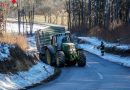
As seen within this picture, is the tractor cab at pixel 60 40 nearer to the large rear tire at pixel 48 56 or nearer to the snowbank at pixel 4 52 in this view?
the large rear tire at pixel 48 56

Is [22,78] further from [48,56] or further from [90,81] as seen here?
[48,56]

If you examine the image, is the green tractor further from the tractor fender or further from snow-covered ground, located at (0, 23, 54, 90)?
snow-covered ground, located at (0, 23, 54, 90)

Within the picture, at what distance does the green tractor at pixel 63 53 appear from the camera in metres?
30.4

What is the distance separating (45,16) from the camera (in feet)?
534

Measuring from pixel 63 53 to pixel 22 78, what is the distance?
10753 mm

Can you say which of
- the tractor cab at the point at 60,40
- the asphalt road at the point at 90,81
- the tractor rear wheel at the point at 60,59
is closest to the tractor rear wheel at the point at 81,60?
the tractor rear wheel at the point at 60,59

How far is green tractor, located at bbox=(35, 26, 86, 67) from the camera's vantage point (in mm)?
30422

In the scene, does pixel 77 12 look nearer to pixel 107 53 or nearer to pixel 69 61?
pixel 107 53

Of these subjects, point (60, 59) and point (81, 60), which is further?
point (81, 60)

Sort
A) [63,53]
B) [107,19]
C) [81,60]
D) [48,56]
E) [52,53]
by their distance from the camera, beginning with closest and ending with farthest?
1. [63,53]
2. [81,60]
3. [52,53]
4. [48,56]
5. [107,19]

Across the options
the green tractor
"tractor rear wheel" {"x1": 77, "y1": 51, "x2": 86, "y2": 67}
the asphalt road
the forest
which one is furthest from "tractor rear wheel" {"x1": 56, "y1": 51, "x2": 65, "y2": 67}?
the forest

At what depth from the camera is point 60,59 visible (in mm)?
29938

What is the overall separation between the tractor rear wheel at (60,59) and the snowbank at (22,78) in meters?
6.42

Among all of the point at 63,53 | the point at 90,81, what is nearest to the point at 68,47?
the point at 63,53
